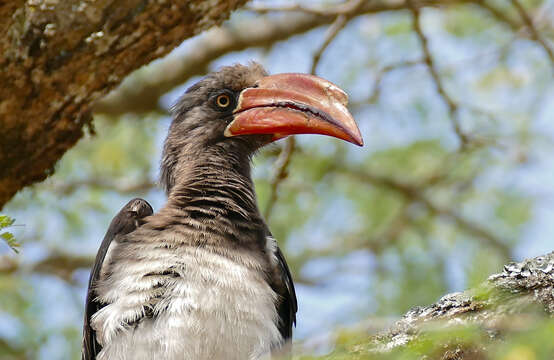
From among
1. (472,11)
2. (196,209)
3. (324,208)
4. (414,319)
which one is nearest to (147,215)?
(196,209)

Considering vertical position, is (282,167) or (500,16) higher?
(500,16)

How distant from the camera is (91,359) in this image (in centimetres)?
405

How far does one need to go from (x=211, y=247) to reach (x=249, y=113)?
1103 mm

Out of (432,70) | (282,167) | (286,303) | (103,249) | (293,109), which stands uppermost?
(293,109)

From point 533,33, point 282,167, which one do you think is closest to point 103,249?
point 282,167

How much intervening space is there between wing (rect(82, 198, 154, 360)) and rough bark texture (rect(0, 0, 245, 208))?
21.2 inches

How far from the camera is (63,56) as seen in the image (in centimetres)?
397

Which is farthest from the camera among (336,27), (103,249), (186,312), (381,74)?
(381,74)

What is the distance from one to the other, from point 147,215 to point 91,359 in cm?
84

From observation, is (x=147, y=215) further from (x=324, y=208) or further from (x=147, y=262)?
(x=324, y=208)

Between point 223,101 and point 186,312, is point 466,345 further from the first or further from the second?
point 223,101

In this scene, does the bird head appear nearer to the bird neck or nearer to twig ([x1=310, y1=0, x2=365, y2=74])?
the bird neck

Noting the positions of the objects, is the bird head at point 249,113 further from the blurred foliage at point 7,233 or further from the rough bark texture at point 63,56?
the blurred foliage at point 7,233

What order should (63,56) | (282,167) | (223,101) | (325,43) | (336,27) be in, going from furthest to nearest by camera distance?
1. (336,27)
2. (325,43)
3. (282,167)
4. (223,101)
5. (63,56)
